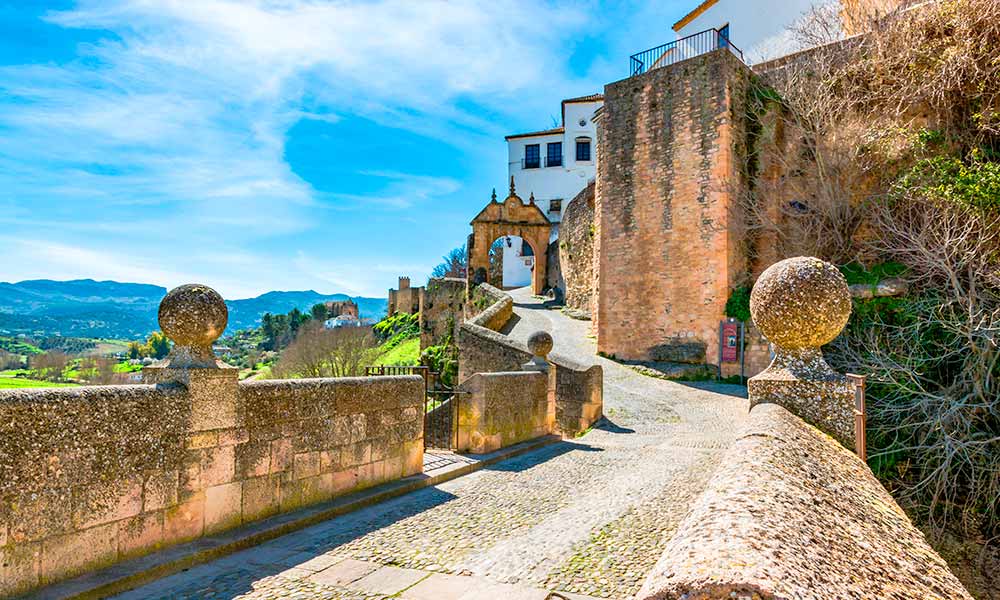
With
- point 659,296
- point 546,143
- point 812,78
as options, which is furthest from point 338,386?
point 546,143

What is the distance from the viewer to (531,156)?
162ft

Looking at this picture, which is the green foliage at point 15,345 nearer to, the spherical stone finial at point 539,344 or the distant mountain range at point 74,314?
the distant mountain range at point 74,314

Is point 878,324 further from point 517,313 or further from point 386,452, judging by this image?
point 517,313

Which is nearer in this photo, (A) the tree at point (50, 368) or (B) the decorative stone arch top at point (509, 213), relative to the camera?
(B) the decorative stone arch top at point (509, 213)

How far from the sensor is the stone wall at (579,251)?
28469 millimetres

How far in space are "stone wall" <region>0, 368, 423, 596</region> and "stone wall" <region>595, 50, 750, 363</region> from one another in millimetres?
14760

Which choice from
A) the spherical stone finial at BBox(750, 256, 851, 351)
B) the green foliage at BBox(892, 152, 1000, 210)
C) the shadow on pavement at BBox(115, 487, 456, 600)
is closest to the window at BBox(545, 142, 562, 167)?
the green foliage at BBox(892, 152, 1000, 210)

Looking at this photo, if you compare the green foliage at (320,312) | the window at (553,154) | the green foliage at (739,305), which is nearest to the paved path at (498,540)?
the green foliage at (739,305)

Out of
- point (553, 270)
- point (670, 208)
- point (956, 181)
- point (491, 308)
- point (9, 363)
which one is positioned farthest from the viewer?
point (9, 363)

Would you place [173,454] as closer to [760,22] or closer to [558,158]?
[760,22]

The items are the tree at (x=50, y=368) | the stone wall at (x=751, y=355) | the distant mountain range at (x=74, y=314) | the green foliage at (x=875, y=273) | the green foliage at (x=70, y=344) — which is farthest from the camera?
the distant mountain range at (x=74, y=314)

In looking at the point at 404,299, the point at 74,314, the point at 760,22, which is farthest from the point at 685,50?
the point at 74,314

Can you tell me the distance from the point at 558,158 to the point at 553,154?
1.80 feet

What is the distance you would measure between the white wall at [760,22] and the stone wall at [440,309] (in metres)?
16.3
